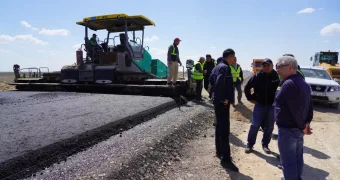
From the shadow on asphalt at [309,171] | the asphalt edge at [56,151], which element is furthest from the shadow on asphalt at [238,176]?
the asphalt edge at [56,151]

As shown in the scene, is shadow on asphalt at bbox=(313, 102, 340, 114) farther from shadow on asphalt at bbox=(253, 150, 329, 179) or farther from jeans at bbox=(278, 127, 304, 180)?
jeans at bbox=(278, 127, 304, 180)

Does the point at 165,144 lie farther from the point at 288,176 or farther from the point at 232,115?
the point at 232,115

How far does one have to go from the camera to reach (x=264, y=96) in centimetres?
444

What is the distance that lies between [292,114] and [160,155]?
6.92ft

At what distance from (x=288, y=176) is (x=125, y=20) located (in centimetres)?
831

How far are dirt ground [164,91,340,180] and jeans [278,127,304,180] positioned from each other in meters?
0.70

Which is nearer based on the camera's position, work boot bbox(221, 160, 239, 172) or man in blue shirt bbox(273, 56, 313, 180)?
man in blue shirt bbox(273, 56, 313, 180)

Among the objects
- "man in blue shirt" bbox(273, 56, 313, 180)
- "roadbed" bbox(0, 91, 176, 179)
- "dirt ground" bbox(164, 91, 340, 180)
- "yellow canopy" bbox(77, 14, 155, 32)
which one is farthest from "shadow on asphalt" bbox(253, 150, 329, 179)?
"yellow canopy" bbox(77, 14, 155, 32)

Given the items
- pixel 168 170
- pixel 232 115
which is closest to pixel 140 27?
pixel 232 115

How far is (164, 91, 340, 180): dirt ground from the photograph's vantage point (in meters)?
3.62

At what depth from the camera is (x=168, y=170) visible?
147 inches

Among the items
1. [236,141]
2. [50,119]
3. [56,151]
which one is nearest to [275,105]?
[236,141]

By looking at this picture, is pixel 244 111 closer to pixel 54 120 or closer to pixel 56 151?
pixel 54 120

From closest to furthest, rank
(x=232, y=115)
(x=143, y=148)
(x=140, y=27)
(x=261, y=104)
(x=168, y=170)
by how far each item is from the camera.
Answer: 1. (x=168, y=170)
2. (x=143, y=148)
3. (x=261, y=104)
4. (x=232, y=115)
5. (x=140, y=27)
